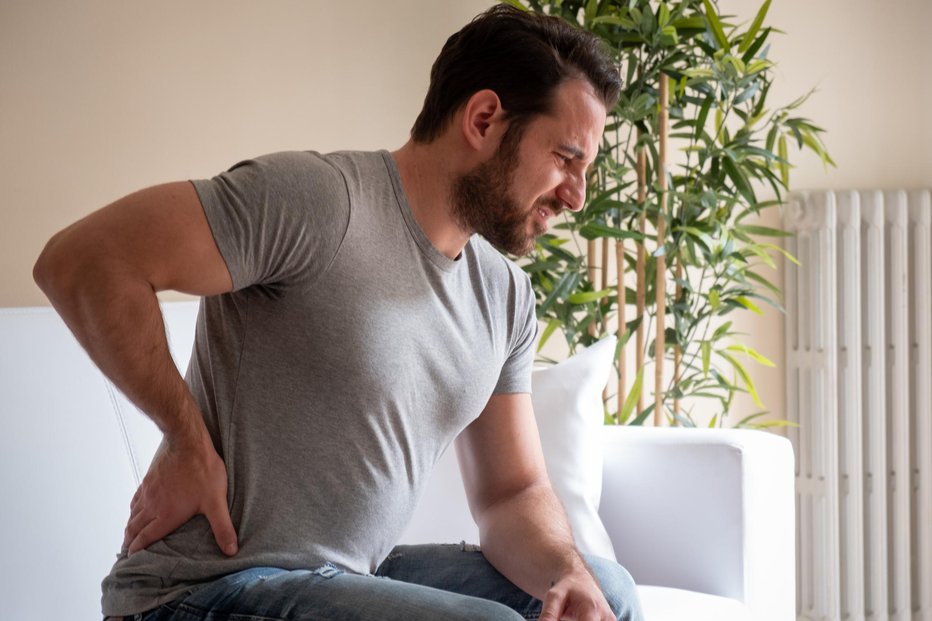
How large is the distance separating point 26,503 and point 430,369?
664mm

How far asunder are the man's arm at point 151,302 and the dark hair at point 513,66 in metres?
0.40

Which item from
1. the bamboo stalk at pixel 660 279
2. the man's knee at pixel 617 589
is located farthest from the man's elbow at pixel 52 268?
the bamboo stalk at pixel 660 279

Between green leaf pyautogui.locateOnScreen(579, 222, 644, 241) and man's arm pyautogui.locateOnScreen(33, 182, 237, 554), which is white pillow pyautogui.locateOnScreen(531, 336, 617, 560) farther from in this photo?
man's arm pyautogui.locateOnScreen(33, 182, 237, 554)

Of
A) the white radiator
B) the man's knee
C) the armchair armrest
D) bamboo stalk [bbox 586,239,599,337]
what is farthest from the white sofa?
the white radiator

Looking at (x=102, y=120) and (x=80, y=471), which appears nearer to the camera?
(x=80, y=471)

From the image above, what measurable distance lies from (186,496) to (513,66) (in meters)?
0.65

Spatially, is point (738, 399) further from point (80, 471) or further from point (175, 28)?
point (80, 471)

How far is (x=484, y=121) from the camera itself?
127 cm

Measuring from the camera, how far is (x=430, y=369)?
3.93 ft

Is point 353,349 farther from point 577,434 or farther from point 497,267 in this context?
point 577,434

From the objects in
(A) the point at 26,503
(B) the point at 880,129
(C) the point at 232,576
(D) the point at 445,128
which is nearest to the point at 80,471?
(A) the point at 26,503

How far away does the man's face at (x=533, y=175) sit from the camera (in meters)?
1.25

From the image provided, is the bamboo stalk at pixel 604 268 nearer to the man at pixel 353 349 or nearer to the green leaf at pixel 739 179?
the green leaf at pixel 739 179

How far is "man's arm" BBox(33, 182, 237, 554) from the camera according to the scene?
97 cm
